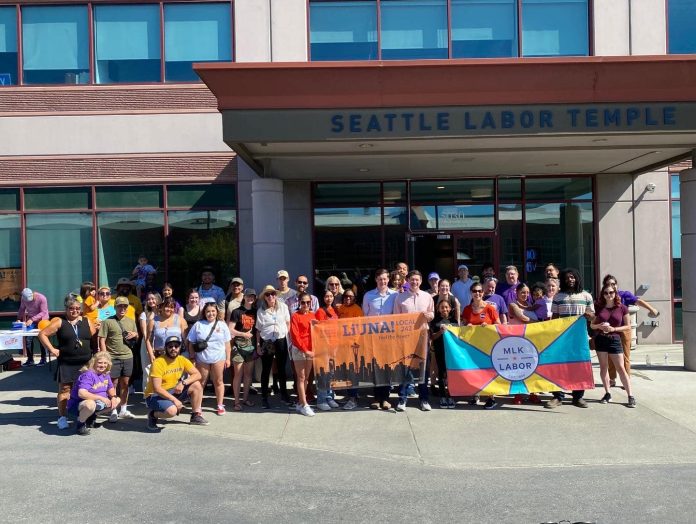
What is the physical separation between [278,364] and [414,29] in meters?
8.15

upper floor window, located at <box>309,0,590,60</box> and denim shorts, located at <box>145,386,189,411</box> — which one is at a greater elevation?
upper floor window, located at <box>309,0,590,60</box>

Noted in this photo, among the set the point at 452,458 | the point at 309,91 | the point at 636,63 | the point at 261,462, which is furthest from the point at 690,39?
the point at 261,462

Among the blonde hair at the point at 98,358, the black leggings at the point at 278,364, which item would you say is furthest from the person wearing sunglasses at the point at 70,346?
the black leggings at the point at 278,364

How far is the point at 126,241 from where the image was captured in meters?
14.3

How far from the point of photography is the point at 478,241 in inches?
564

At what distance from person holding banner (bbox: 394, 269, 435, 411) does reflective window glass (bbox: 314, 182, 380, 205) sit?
5342mm

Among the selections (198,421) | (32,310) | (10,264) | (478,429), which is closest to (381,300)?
(478,429)

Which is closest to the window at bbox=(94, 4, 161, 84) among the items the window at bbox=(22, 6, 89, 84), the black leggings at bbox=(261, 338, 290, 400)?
the window at bbox=(22, 6, 89, 84)

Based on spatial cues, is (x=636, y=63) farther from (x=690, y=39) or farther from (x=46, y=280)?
(x=46, y=280)

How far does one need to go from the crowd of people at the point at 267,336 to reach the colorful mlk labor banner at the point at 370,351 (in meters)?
0.13

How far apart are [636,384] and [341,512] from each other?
6633 millimetres

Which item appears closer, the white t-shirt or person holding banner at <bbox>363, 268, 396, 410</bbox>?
the white t-shirt

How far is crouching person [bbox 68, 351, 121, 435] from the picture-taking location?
7.91 meters

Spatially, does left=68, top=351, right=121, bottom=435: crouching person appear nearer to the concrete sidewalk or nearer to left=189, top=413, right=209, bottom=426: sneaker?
the concrete sidewalk
